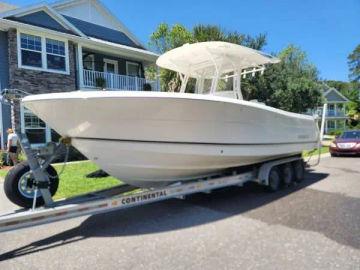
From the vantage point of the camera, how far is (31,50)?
1658 centimetres

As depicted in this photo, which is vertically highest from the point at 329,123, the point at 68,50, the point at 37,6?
the point at 37,6

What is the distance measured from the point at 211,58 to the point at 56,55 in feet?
39.7

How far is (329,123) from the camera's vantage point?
6419 centimetres

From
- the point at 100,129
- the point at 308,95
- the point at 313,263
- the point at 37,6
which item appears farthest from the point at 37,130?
the point at 308,95

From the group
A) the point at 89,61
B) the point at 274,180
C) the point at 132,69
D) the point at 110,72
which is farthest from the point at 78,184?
the point at 132,69

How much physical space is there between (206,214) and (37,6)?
15353mm

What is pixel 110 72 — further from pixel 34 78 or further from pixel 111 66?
pixel 34 78

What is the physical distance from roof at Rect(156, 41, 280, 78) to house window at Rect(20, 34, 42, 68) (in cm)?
1019

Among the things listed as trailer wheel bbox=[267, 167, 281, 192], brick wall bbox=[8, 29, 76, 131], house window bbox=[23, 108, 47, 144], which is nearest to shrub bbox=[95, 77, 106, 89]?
brick wall bbox=[8, 29, 76, 131]

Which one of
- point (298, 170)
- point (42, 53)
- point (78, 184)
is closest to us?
point (78, 184)

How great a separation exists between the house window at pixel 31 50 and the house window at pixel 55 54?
475 mm

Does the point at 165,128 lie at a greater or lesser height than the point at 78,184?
greater

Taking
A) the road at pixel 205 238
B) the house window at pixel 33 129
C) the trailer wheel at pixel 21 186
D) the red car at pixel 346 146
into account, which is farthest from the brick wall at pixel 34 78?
the red car at pixel 346 146

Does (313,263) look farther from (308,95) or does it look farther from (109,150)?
(308,95)
